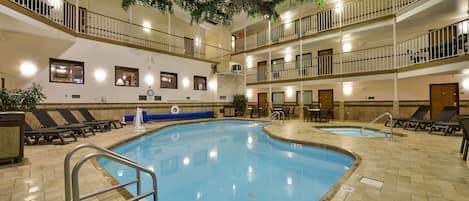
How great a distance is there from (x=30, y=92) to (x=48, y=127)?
1786 mm

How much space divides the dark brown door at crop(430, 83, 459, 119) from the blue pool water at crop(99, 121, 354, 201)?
8.03 meters

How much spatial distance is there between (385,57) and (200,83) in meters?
10.7

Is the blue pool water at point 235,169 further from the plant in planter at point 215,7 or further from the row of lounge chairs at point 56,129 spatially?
the plant in planter at point 215,7

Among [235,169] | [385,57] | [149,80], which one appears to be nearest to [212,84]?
[149,80]

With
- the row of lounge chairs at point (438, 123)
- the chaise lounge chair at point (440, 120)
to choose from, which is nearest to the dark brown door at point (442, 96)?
the row of lounge chairs at point (438, 123)

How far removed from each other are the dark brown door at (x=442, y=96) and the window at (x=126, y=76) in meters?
14.4

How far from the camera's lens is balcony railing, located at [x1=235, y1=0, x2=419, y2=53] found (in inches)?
428

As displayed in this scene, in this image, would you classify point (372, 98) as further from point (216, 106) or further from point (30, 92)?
point (30, 92)

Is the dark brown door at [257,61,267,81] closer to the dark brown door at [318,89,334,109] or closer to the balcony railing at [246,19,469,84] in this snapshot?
the balcony railing at [246,19,469,84]

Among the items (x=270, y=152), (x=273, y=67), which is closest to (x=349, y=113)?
(x=273, y=67)

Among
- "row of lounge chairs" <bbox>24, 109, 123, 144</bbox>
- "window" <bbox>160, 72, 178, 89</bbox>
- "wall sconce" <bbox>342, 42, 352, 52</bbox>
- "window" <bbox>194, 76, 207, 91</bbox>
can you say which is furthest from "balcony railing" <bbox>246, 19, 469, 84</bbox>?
"row of lounge chairs" <bbox>24, 109, 123, 144</bbox>

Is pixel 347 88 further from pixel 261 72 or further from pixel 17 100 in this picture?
pixel 17 100

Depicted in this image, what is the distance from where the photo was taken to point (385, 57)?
10.5 m

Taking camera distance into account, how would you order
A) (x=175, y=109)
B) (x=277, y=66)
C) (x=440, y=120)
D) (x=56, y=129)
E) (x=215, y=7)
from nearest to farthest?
(x=215, y=7) → (x=56, y=129) → (x=440, y=120) → (x=175, y=109) → (x=277, y=66)
